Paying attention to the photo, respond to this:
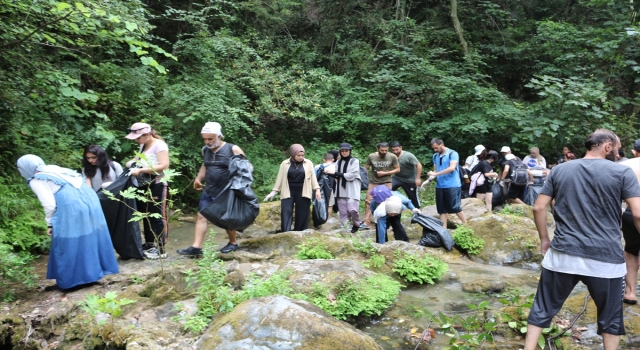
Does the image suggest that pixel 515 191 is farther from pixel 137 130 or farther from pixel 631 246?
pixel 137 130

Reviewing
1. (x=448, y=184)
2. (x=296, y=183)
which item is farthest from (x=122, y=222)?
(x=448, y=184)

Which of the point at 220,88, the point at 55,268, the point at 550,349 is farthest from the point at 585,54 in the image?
the point at 55,268

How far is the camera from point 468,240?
7.80m

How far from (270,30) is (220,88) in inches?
238

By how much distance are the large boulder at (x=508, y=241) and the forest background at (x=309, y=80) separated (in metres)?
5.32

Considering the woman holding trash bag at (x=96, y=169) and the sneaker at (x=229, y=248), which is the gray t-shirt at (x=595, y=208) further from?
the woman holding trash bag at (x=96, y=169)

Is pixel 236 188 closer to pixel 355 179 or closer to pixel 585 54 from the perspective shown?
pixel 355 179

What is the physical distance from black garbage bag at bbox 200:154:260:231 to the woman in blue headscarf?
1.55 m

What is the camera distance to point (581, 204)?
3.51 metres

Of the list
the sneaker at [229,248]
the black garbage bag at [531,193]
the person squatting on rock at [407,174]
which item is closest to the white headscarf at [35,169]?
the sneaker at [229,248]

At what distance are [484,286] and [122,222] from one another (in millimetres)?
4715

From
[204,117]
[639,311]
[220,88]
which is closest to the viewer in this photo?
[639,311]

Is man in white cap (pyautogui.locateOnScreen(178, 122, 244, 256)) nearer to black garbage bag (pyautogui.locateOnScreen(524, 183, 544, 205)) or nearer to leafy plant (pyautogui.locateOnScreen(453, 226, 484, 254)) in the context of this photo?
leafy plant (pyautogui.locateOnScreen(453, 226, 484, 254))

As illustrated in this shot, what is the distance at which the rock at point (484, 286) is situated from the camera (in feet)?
18.8
